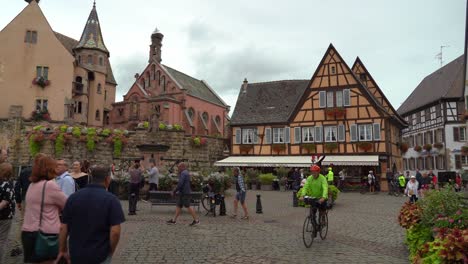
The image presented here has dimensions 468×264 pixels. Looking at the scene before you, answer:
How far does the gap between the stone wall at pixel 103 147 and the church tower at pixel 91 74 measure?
29.5ft

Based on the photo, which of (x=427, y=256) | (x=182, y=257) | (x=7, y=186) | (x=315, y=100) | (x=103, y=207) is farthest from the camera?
(x=315, y=100)

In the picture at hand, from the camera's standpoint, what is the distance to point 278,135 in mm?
33906

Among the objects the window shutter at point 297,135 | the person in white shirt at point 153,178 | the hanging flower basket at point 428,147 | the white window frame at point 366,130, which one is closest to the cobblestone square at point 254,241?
the person in white shirt at point 153,178

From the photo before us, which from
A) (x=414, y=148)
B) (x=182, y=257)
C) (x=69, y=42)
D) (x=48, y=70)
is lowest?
(x=182, y=257)

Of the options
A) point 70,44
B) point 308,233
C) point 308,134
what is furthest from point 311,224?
point 70,44

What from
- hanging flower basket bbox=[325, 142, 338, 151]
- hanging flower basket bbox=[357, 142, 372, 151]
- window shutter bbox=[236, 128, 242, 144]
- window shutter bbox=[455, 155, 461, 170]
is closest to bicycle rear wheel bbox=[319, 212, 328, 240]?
hanging flower basket bbox=[357, 142, 372, 151]

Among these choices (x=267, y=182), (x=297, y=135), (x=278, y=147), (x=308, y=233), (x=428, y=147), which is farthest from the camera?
(x=428, y=147)

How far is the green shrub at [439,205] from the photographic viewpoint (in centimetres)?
651

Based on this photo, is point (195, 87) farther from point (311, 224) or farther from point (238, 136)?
point (311, 224)

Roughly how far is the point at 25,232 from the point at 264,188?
24.5 m

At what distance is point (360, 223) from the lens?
39.3 ft

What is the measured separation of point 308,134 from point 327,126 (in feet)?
5.68

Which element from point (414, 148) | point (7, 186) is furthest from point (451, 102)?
point (7, 186)

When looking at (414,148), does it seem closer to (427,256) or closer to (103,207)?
(427,256)
